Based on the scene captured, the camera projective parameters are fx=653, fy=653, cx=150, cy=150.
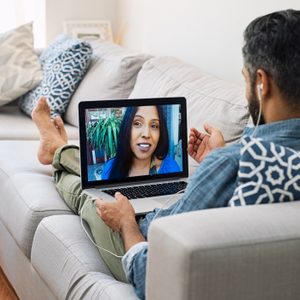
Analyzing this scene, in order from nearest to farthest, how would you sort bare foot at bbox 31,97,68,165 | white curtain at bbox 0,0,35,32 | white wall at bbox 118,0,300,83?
bare foot at bbox 31,97,68,165, white wall at bbox 118,0,300,83, white curtain at bbox 0,0,35,32

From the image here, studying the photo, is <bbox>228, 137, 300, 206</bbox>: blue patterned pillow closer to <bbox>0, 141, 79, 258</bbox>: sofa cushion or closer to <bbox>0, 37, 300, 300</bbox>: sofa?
<bbox>0, 37, 300, 300</bbox>: sofa

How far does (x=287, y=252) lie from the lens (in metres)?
1.27

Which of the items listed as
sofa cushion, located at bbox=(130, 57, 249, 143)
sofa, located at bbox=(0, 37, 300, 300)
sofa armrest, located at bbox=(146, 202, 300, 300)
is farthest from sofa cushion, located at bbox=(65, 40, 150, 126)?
sofa armrest, located at bbox=(146, 202, 300, 300)

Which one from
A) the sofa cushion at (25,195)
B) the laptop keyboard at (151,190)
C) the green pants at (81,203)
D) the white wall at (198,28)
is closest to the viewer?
the green pants at (81,203)

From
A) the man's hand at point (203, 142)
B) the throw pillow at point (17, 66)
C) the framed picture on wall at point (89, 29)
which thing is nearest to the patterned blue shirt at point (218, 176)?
the man's hand at point (203, 142)

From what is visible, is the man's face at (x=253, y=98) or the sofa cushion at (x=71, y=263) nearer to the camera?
the man's face at (x=253, y=98)

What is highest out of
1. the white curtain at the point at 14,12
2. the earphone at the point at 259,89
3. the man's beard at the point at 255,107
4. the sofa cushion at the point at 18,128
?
the earphone at the point at 259,89

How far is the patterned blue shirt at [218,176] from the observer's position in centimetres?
136

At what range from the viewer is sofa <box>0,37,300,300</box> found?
4.02ft

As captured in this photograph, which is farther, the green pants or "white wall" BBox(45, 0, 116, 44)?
"white wall" BBox(45, 0, 116, 44)

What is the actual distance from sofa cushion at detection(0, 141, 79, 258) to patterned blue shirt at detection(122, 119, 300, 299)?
69cm

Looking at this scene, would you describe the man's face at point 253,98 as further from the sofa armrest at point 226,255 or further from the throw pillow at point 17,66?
the throw pillow at point 17,66

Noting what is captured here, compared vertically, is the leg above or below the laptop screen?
below

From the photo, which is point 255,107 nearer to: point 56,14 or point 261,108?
point 261,108
